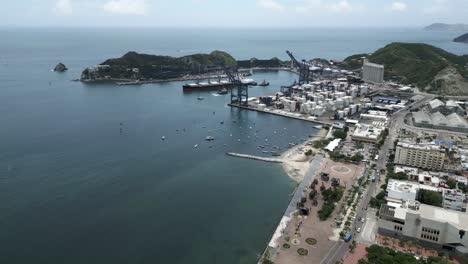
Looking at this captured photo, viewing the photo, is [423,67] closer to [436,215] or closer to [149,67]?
[436,215]

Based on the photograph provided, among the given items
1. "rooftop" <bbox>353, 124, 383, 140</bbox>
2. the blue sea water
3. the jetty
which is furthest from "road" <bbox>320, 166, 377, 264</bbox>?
"rooftop" <bbox>353, 124, 383, 140</bbox>

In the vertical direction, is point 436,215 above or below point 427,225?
above

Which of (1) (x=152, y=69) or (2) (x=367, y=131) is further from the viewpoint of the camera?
(1) (x=152, y=69)

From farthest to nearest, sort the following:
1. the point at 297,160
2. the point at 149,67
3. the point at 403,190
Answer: the point at 149,67, the point at 297,160, the point at 403,190

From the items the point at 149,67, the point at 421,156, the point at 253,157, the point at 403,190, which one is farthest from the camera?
the point at 149,67

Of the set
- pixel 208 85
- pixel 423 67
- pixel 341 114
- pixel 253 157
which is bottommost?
pixel 253 157

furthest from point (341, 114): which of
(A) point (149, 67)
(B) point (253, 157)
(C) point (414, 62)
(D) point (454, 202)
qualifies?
(A) point (149, 67)
